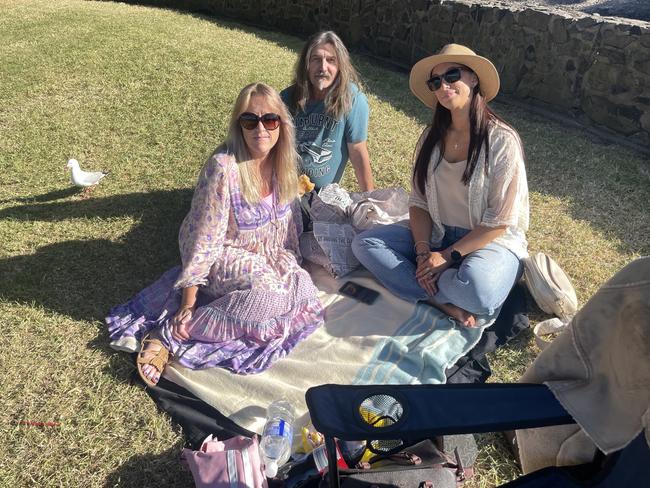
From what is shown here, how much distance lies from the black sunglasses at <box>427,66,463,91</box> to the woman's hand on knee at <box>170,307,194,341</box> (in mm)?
1777

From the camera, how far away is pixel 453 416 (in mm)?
1536

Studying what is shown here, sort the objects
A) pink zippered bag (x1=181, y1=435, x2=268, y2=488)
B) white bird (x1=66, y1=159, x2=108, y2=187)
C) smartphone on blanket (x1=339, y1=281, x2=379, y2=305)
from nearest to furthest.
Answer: pink zippered bag (x1=181, y1=435, x2=268, y2=488)
smartphone on blanket (x1=339, y1=281, x2=379, y2=305)
white bird (x1=66, y1=159, x2=108, y2=187)

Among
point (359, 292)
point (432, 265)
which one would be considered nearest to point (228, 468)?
point (359, 292)

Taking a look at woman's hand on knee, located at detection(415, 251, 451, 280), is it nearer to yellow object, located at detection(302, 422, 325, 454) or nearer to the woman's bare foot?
the woman's bare foot

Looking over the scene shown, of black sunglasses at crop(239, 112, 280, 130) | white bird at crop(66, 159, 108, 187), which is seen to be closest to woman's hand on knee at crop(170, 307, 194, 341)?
black sunglasses at crop(239, 112, 280, 130)

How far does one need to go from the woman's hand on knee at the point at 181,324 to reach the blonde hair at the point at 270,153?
Answer: 697mm

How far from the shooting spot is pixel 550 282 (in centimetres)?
314

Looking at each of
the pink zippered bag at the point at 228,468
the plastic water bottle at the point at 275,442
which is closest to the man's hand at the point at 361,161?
the plastic water bottle at the point at 275,442

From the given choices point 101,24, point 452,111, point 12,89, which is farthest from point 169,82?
point 452,111

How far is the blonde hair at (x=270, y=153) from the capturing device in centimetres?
298

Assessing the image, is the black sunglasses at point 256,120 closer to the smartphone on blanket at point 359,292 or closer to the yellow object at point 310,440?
the smartphone on blanket at point 359,292

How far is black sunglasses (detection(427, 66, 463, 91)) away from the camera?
9.46 feet

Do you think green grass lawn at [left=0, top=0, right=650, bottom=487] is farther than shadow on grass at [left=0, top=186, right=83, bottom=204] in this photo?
No

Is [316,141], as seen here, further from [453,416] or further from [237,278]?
[453,416]
